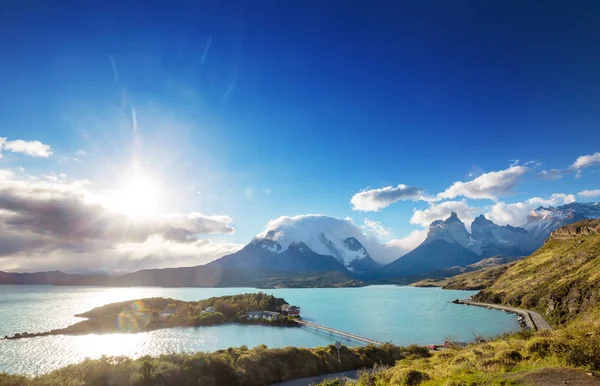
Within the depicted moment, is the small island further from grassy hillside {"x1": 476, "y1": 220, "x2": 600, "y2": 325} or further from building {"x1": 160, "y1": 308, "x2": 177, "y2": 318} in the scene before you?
grassy hillside {"x1": 476, "y1": 220, "x2": 600, "y2": 325}

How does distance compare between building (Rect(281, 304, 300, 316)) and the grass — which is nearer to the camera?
the grass

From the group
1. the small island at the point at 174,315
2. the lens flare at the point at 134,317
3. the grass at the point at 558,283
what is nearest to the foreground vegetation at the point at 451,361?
the grass at the point at 558,283

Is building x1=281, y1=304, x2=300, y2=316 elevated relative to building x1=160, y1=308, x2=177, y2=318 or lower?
lower

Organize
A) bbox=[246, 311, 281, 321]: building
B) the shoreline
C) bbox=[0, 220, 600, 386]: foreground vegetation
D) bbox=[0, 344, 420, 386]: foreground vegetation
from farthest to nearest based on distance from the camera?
1. bbox=[246, 311, 281, 321]: building
2. the shoreline
3. bbox=[0, 344, 420, 386]: foreground vegetation
4. bbox=[0, 220, 600, 386]: foreground vegetation

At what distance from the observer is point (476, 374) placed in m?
17.0

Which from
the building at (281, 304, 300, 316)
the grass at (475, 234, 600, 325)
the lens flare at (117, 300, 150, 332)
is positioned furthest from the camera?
the building at (281, 304, 300, 316)

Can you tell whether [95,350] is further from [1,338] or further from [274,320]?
[274,320]

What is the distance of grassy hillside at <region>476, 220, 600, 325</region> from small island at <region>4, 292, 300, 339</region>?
77182 millimetres

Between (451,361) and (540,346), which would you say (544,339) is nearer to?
(540,346)

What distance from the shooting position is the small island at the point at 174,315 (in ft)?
335

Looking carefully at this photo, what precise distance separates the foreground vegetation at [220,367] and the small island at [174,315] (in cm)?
6165

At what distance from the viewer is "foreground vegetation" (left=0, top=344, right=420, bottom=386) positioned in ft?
110

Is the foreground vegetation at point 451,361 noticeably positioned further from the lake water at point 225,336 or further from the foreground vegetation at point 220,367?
the lake water at point 225,336

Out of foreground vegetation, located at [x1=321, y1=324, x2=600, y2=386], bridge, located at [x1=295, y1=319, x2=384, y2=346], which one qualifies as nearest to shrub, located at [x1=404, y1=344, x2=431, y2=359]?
bridge, located at [x1=295, y1=319, x2=384, y2=346]
